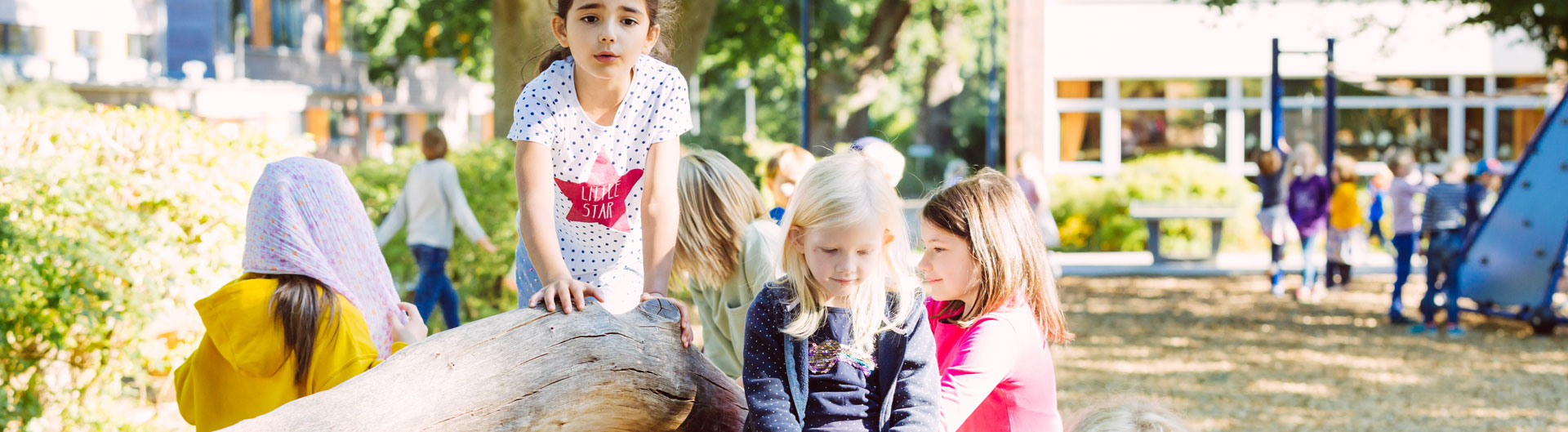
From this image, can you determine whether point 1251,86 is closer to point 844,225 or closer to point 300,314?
point 844,225

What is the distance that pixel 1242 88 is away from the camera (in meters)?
24.3

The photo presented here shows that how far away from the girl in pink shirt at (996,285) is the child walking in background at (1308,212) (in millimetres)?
9925

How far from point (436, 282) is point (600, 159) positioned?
5.35 meters

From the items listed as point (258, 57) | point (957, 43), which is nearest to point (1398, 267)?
point (957, 43)

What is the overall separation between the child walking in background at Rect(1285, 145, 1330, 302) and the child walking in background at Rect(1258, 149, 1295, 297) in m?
0.19

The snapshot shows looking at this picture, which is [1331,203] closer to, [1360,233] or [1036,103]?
[1360,233]

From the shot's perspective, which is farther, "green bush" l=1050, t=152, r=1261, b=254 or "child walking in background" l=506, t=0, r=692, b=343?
"green bush" l=1050, t=152, r=1261, b=254

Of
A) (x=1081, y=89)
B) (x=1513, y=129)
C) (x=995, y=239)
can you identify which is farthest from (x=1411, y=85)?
(x=995, y=239)

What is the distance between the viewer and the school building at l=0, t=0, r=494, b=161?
27.0m

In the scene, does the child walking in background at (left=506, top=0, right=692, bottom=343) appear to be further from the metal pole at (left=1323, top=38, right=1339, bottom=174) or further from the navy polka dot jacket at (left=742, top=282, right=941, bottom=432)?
the metal pole at (left=1323, top=38, right=1339, bottom=174)

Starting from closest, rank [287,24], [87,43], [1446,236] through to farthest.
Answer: [1446,236], [87,43], [287,24]

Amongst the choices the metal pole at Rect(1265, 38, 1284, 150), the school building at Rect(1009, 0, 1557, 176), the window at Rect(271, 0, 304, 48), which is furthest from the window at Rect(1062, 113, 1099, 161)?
the window at Rect(271, 0, 304, 48)

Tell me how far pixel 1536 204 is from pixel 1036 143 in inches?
483

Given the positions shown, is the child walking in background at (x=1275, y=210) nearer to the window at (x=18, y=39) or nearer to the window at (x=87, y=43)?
the window at (x=18, y=39)
